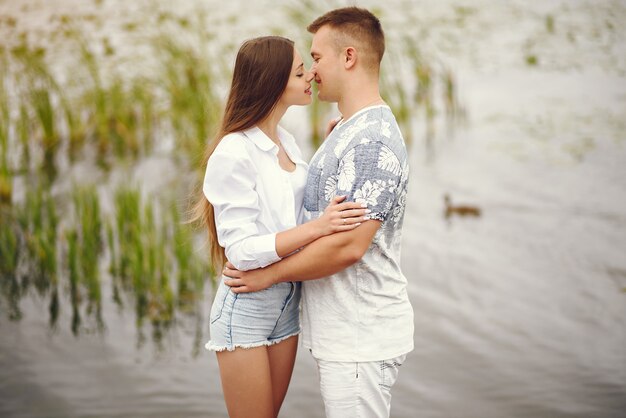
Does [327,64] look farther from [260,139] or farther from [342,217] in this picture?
[342,217]

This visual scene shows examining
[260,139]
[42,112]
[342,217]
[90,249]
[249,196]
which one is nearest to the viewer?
[342,217]

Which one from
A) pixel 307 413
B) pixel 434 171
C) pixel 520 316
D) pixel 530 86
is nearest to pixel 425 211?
pixel 434 171

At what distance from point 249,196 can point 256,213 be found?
0.07 metres

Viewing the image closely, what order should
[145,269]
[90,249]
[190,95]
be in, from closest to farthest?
1. [145,269]
2. [90,249]
3. [190,95]

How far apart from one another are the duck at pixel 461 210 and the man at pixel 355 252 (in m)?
4.33

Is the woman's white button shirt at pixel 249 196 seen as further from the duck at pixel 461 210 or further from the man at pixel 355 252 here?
the duck at pixel 461 210

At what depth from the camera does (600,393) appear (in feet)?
13.6

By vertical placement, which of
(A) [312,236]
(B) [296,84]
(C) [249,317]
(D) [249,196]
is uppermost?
(B) [296,84]

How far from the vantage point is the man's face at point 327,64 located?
2568mm

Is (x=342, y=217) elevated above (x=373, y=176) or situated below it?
below

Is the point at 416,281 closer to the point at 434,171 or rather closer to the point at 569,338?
the point at 569,338

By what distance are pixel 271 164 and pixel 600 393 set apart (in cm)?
246

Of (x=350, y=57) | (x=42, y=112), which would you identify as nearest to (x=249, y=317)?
(x=350, y=57)

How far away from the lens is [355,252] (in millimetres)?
2379
